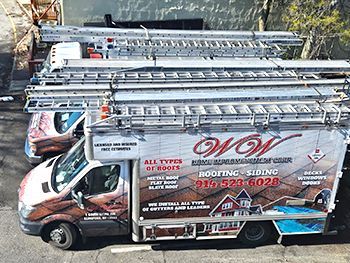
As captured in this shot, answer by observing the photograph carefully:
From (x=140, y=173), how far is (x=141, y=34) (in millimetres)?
4538

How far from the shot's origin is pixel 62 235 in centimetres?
944

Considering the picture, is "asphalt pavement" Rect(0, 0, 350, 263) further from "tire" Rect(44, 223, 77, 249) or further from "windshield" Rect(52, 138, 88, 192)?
"windshield" Rect(52, 138, 88, 192)

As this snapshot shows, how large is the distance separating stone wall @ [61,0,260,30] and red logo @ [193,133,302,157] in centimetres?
1031

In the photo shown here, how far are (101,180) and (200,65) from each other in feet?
10.5

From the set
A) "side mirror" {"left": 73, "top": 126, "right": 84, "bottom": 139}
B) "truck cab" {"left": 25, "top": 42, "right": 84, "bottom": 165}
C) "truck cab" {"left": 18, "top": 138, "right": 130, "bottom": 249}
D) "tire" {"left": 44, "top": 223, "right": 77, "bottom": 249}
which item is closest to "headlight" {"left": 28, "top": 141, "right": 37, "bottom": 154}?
"truck cab" {"left": 25, "top": 42, "right": 84, "bottom": 165}

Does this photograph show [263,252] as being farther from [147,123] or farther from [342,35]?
[342,35]

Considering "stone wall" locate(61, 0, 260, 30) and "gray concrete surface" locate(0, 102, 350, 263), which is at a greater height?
"stone wall" locate(61, 0, 260, 30)

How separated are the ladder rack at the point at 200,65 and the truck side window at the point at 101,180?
2.16 m

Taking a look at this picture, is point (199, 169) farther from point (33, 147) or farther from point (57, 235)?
point (33, 147)

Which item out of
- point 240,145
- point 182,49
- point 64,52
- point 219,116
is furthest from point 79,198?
point 64,52

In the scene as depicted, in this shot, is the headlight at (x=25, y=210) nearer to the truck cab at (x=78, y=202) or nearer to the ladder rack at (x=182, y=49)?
the truck cab at (x=78, y=202)

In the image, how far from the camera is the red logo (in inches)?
337

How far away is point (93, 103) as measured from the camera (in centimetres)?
878

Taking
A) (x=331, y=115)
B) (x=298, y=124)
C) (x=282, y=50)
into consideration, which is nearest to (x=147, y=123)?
(x=298, y=124)
